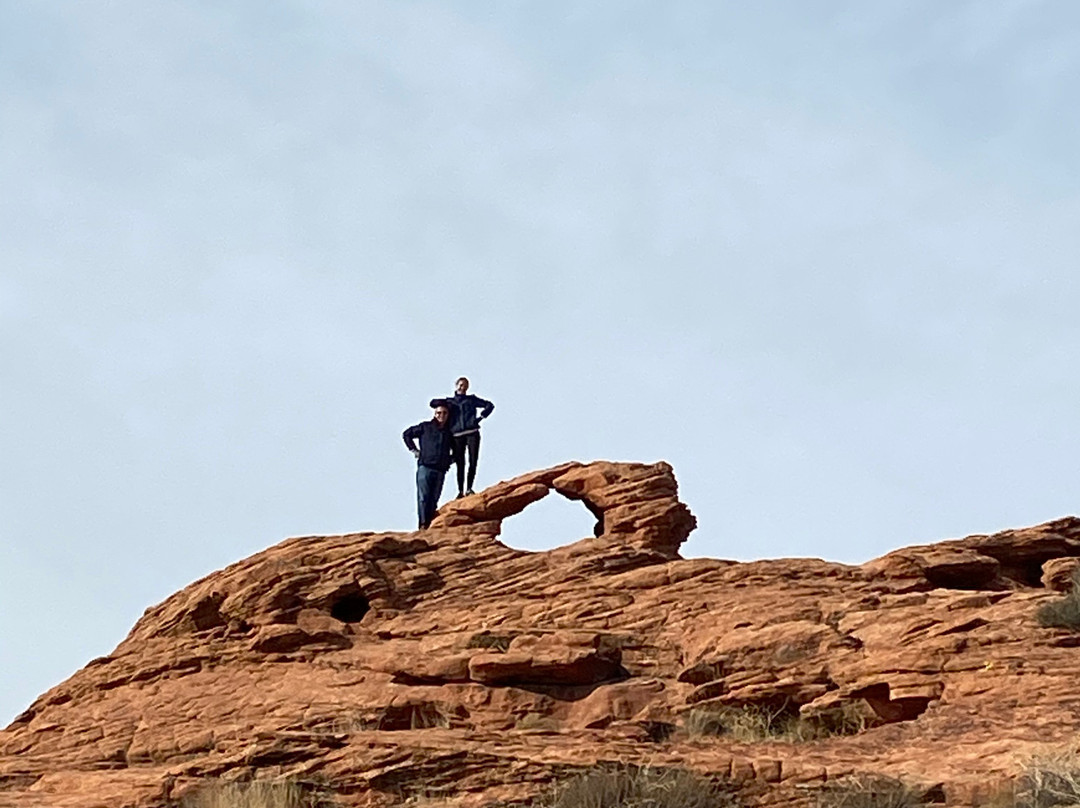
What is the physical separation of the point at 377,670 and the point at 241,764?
4.07 metres

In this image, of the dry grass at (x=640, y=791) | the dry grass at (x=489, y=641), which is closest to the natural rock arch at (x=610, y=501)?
the dry grass at (x=489, y=641)

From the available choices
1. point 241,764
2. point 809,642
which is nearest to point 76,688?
point 241,764

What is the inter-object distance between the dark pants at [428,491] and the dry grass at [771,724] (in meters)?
8.37

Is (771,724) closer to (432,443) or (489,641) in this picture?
(489,641)

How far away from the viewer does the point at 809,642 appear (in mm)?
16938

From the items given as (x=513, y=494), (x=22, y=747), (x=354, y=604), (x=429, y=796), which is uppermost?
(x=513, y=494)

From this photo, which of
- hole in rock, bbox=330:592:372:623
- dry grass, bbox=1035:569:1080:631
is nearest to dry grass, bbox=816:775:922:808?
dry grass, bbox=1035:569:1080:631

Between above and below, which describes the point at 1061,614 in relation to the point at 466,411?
below

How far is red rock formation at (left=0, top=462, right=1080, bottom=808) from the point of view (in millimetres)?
13648

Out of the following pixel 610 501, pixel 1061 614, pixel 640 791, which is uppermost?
pixel 610 501

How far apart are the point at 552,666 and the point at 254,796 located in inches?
189

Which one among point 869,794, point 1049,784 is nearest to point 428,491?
point 869,794

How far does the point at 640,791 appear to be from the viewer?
1275 cm

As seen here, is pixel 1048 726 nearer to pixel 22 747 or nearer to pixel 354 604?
pixel 354 604
